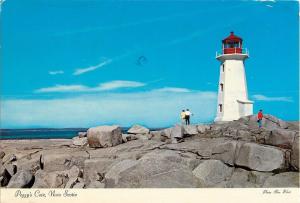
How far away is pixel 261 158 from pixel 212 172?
1.11 metres

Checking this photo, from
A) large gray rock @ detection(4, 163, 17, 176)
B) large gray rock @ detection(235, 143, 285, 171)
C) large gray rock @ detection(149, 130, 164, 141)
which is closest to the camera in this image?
large gray rock @ detection(235, 143, 285, 171)

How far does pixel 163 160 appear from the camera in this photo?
32.2 feet

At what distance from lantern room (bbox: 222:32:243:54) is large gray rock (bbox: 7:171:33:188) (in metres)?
7.14

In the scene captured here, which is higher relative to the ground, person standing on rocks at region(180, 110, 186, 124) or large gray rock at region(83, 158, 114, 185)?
person standing on rocks at region(180, 110, 186, 124)

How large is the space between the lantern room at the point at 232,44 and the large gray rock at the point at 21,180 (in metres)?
7.14

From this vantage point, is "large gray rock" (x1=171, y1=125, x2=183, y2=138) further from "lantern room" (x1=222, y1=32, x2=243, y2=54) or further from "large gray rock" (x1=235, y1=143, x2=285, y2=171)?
"lantern room" (x1=222, y1=32, x2=243, y2=54)

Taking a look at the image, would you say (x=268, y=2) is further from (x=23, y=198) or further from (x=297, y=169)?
(x=23, y=198)

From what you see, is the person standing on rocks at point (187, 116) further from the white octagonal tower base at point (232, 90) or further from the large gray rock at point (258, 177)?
the large gray rock at point (258, 177)

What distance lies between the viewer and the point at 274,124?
14.2 metres

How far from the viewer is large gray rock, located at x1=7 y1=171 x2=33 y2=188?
10.4m

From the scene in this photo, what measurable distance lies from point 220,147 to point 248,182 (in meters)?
1.16

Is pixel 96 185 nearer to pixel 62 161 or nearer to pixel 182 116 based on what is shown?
pixel 62 161

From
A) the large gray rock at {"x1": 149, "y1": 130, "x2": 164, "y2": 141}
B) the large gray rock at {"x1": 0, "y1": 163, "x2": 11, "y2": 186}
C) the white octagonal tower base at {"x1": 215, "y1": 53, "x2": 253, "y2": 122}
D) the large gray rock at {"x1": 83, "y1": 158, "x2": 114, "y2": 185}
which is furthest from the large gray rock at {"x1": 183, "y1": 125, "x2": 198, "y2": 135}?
the large gray rock at {"x1": 0, "y1": 163, "x2": 11, "y2": 186}

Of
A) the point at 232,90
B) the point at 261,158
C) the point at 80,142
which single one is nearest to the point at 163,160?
the point at 261,158
